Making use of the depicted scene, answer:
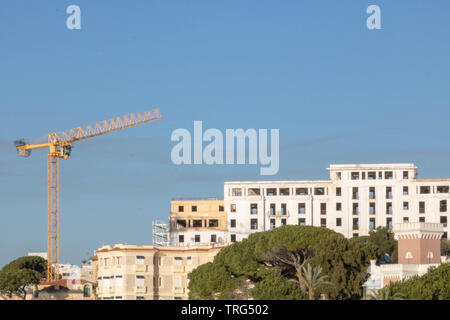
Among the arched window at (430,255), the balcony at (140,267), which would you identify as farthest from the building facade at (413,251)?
the balcony at (140,267)

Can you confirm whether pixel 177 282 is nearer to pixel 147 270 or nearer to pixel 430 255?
pixel 147 270

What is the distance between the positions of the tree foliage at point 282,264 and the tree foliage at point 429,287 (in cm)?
1615

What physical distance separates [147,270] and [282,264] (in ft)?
143

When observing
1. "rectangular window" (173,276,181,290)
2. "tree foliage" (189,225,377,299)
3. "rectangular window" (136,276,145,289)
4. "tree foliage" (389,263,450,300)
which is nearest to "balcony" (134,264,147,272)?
"rectangular window" (136,276,145,289)

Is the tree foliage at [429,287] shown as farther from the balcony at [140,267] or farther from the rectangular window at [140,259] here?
the rectangular window at [140,259]

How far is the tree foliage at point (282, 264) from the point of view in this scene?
461ft

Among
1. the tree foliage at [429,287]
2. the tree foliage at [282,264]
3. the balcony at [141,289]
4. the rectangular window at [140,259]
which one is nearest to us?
the tree foliage at [429,287]

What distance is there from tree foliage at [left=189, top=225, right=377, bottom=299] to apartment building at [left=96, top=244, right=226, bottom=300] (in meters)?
32.2

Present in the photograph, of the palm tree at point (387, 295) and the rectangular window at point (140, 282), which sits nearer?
the palm tree at point (387, 295)

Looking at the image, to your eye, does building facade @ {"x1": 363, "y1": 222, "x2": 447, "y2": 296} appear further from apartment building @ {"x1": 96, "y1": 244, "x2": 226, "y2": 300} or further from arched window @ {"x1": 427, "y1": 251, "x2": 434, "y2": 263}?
apartment building @ {"x1": 96, "y1": 244, "x2": 226, "y2": 300}

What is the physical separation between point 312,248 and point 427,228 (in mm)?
16629

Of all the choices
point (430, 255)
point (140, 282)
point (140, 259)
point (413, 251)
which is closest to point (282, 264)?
point (413, 251)

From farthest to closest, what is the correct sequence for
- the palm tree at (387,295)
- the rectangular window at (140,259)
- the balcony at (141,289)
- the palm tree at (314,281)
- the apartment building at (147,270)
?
the rectangular window at (140,259) → the apartment building at (147,270) → the balcony at (141,289) → the palm tree at (314,281) → the palm tree at (387,295)
